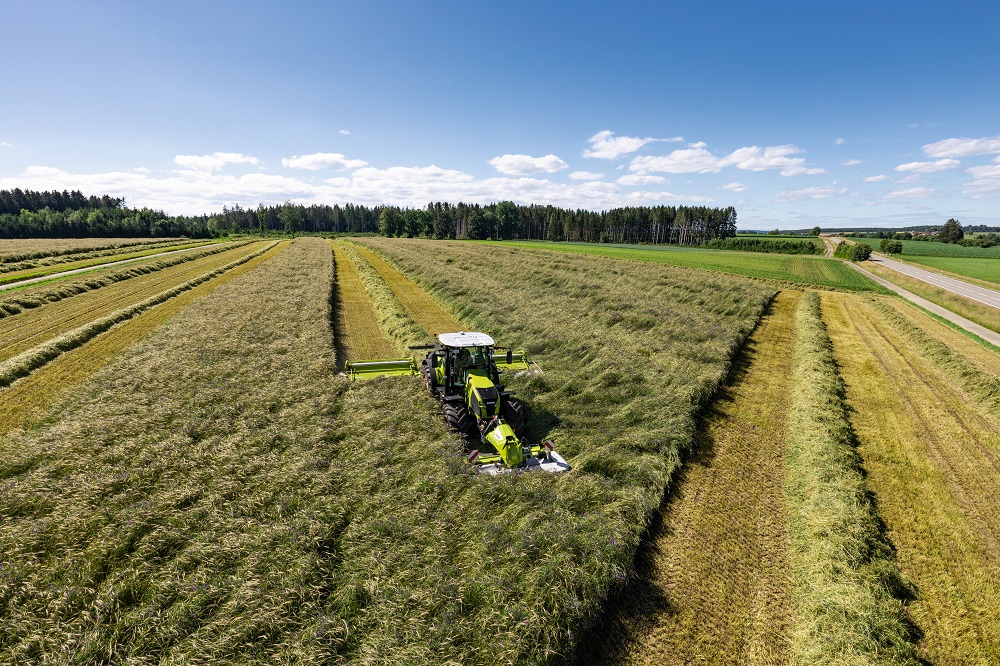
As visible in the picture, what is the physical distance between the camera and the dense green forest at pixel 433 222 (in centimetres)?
12188

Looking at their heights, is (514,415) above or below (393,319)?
below

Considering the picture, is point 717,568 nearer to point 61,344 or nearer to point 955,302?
point 61,344

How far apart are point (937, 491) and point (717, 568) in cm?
663

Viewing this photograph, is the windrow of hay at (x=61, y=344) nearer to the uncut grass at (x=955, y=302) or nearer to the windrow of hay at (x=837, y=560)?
the windrow of hay at (x=837, y=560)

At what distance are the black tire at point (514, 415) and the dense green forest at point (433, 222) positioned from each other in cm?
12991

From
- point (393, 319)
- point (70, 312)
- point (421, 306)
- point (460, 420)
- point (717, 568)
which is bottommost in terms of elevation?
point (717, 568)

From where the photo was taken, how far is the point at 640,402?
39.7ft

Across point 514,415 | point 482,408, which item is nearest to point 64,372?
point 482,408

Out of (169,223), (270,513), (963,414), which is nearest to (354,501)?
(270,513)

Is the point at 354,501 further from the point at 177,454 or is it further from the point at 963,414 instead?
the point at 963,414

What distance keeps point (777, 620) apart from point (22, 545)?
39.5ft

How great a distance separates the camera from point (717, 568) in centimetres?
699

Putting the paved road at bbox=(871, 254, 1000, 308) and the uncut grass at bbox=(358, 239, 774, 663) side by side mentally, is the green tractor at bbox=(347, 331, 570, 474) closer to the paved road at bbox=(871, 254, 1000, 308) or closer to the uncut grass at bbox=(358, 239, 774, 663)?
the uncut grass at bbox=(358, 239, 774, 663)

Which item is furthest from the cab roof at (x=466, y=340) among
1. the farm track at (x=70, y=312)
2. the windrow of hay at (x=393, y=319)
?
the farm track at (x=70, y=312)
